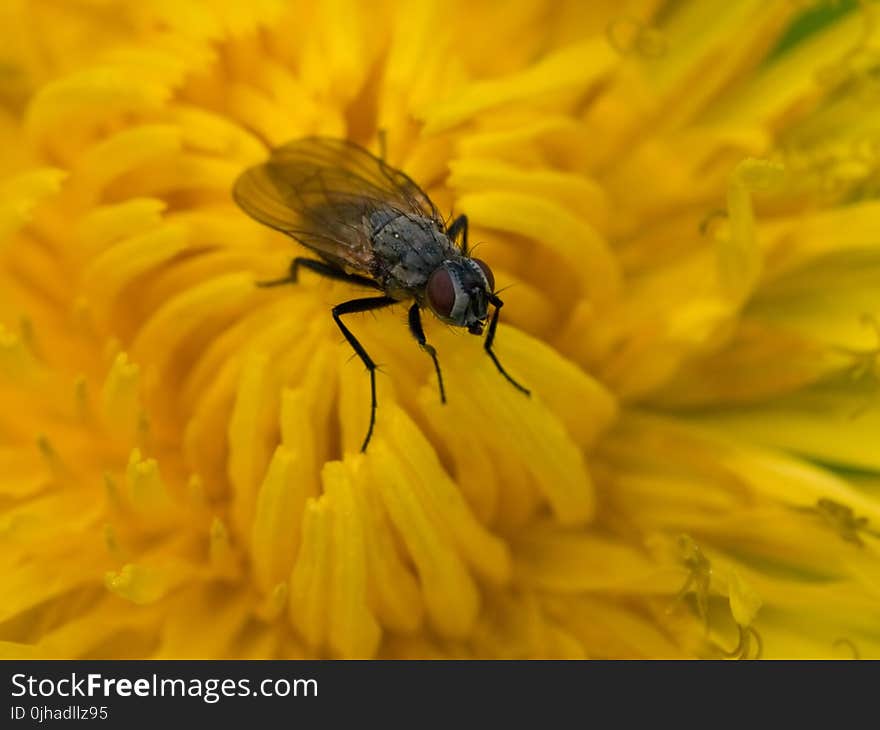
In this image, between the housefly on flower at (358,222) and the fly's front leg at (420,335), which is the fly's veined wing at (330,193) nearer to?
the housefly on flower at (358,222)

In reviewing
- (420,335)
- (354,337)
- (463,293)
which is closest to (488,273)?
(463,293)

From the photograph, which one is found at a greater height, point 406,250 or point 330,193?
point 330,193

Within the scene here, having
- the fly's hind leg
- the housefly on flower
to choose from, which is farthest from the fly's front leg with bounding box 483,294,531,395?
the fly's hind leg

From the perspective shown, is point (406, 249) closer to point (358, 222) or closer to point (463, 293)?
point (358, 222)

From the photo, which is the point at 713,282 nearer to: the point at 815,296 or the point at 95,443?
the point at 815,296

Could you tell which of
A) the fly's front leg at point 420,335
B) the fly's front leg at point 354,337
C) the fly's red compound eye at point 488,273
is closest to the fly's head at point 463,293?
the fly's red compound eye at point 488,273

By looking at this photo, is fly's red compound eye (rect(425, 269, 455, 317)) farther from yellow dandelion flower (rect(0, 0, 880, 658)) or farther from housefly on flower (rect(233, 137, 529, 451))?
yellow dandelion flower (rect(0, 0, 880, 658))

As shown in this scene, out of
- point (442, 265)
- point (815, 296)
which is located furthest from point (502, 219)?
point (815, 296)
